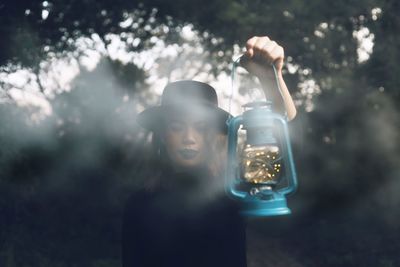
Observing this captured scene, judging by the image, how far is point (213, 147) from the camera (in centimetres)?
308

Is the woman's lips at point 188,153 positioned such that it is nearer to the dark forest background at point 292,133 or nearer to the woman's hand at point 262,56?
the woman's hand at point 262,56

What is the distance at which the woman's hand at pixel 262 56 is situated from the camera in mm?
2259

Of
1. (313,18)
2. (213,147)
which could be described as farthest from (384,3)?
(213,147)

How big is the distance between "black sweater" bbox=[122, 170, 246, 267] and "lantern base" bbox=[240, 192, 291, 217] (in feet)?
2.39

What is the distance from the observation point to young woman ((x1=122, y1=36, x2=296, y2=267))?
2.88 m

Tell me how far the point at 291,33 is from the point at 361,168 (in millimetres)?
3274

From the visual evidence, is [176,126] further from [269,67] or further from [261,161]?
[261,161]

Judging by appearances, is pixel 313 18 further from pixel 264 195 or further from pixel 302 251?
pixel 264 195

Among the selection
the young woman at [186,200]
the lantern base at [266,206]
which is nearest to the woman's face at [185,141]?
the young woman at [186,200]

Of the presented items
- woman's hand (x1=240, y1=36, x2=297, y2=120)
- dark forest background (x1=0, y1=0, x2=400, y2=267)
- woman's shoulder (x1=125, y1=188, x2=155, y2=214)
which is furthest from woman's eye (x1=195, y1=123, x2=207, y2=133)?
dark forest background (x1=0, y1=0, x2=400, y2=267)

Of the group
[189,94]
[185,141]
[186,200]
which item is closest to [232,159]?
[185,141]

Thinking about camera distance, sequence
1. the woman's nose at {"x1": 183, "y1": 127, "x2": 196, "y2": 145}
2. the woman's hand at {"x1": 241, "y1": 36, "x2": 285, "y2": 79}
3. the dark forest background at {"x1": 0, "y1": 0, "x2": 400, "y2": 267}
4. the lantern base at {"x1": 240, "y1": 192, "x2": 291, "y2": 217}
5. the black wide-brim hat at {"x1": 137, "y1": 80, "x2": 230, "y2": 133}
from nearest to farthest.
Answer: the lantern base at {"x1": 240, "y1": 192, "x2": 291, "y2": 217} → the woman's hand at {"x1": 241, "y1": 36, "x2": 285, "y2": 79} → the woman's nose at {"x1": 183, "y1": 127, "x2": 196, "y2": 145} → the black wide-brim hat at {"x1": 137, "y1": 80, "x2": 230, "y2": 133} → the dark forest background at {"x1": 0, "y1": 0, "x2": 400, "y2": 267}

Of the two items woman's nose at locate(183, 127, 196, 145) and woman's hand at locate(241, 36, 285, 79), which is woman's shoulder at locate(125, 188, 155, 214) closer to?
woman's nose at locate(183, 127, 196, 145)

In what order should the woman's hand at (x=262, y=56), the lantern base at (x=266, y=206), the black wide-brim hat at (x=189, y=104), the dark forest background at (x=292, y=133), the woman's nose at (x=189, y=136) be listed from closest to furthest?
the lantern base at (x=266, y=206), the woman's hand at (x=262, y=56), the woman's nose at (x=189, y=136), the black wide-brim hat at (x=189, y=104), the dark forest background at (x=292, y=133)
